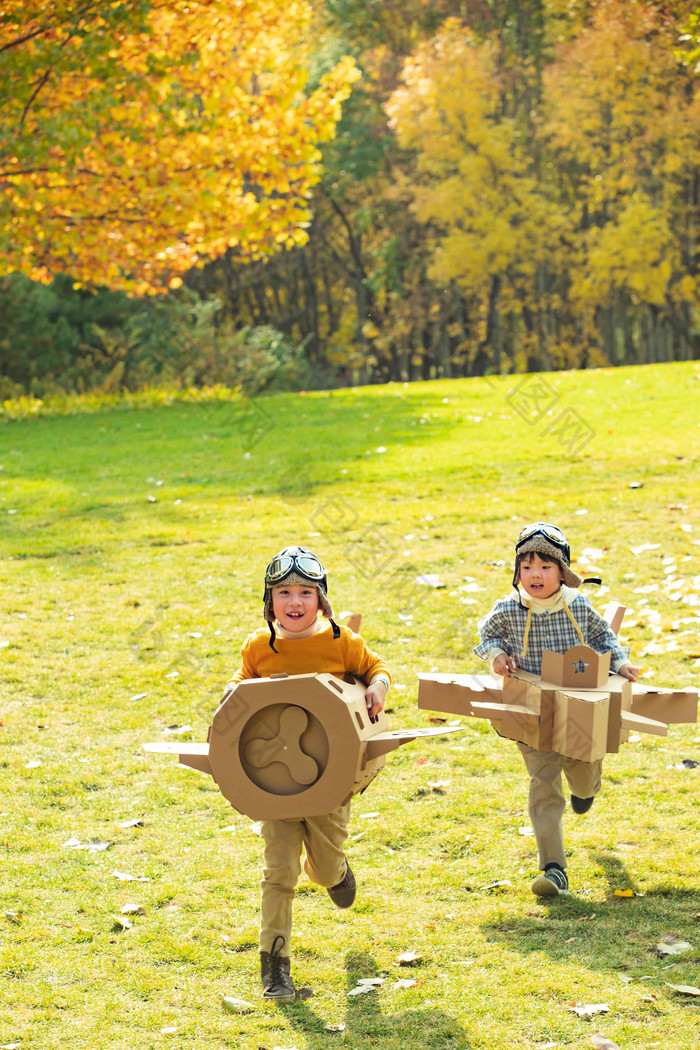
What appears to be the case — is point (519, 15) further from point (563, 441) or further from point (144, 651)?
point (144, 651)

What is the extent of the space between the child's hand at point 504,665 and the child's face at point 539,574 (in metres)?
0.30

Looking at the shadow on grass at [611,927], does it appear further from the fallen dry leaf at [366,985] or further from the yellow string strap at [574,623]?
the yellow string strap at [574,623]

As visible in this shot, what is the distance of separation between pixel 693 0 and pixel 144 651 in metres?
19.7

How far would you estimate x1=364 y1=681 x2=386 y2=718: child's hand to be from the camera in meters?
3.79

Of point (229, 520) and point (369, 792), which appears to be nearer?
point (369, 792)

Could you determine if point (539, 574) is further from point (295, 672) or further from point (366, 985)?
point (366, 985)

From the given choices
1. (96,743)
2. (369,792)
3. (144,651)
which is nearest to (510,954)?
(369,792)

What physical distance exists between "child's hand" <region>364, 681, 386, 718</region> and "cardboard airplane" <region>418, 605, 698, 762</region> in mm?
406

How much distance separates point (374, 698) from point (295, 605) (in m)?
0.43

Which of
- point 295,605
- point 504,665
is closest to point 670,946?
point 504,665

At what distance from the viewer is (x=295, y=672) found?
3828 mm

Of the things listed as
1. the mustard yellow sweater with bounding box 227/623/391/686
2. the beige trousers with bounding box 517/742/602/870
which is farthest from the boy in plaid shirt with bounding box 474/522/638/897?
the mustard yellow sweater with bounding box 227/623/391/686

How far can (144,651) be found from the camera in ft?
25.0

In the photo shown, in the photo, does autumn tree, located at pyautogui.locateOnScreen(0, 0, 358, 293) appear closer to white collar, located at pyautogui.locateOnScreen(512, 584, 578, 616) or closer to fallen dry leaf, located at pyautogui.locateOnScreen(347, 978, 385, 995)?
white collar, located at pyautogui.locateOnScreen(512, 584, 578, 616)
